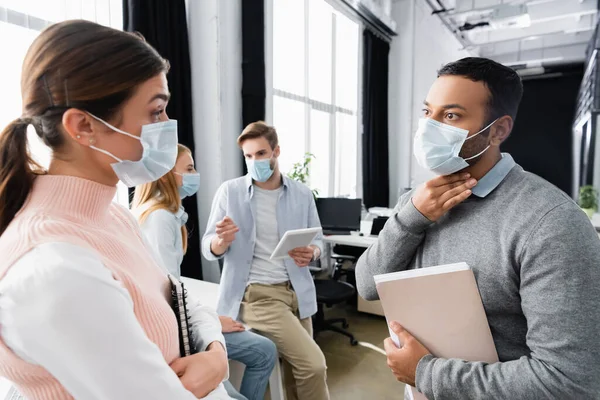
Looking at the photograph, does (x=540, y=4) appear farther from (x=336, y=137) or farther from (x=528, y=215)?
(x=528, y=215)

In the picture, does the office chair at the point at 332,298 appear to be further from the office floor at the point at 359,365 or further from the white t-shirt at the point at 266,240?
the white t-shirt at the point at 266,240

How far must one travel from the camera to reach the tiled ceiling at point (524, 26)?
4.27 meters

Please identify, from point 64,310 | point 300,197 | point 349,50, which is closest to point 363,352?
point 300,197

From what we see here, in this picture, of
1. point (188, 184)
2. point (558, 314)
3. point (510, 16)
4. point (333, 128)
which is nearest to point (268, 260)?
point (188, 184)

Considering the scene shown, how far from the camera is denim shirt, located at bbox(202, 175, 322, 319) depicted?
201cm

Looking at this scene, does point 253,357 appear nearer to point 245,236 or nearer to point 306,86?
point 245,236

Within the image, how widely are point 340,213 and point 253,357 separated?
2301 millimetres

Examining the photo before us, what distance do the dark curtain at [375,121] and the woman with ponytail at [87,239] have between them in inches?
199

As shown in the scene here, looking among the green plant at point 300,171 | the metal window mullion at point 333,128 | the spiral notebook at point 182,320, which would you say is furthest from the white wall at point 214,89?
the spiral notebook at point 182,320

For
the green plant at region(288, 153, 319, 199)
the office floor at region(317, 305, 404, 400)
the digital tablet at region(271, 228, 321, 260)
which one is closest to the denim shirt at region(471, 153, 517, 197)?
the digital tablet at region(271, 228, 321, 260)

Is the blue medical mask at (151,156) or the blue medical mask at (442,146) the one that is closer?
the blue medical mask at (151,156)

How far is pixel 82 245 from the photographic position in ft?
2.24

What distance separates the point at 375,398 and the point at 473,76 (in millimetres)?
2265

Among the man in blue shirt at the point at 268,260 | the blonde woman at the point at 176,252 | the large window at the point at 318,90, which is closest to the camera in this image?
the blonde woman at the point at 176,252
